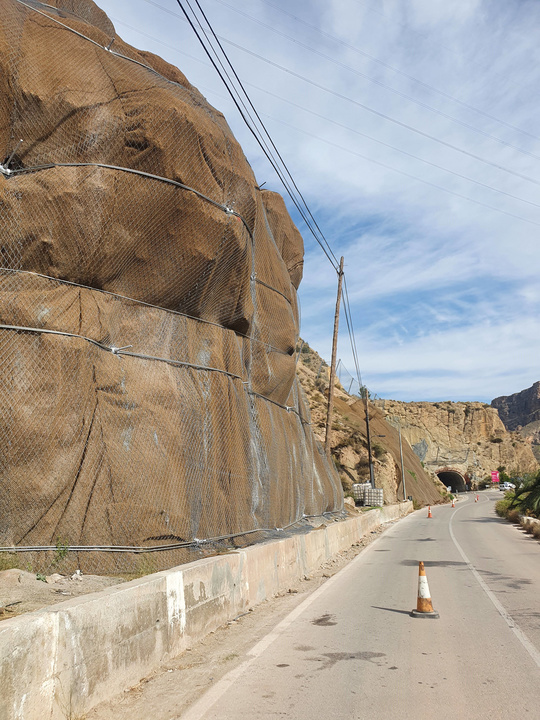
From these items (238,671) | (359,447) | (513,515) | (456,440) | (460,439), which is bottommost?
(238,671)

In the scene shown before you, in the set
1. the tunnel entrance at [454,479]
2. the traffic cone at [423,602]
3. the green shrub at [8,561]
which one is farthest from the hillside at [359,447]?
the tunnel entrance at [454,479]

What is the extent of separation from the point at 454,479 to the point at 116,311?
116314 mm

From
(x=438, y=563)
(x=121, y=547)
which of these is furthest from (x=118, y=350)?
(x=438, y=563)

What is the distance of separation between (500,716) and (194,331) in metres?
8.62

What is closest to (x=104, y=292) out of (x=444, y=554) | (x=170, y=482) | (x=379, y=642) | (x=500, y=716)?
(x=170, y=482)

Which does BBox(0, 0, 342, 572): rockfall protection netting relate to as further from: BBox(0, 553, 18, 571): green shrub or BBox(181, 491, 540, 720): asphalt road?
BBox(181, 491, 540, 720): asphalt road

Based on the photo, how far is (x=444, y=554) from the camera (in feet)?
50.6

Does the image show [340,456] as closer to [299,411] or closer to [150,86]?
[299,411]

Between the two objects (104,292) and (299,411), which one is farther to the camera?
(299,411)

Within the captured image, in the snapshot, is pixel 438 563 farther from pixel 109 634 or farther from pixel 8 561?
pixel 109 634

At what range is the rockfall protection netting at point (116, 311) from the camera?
8.67 metres

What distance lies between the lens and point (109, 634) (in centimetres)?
437

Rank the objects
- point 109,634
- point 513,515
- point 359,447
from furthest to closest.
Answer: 1. point 359,447
2. point 513,515
3. point 109,634

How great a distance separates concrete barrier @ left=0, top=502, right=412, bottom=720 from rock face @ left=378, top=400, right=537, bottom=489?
107055 millimetres
